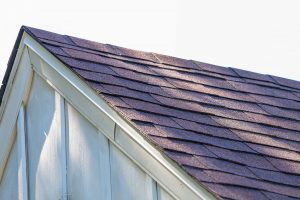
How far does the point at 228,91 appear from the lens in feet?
27.6

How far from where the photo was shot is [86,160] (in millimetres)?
7344

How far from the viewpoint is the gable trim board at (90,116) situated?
632cm

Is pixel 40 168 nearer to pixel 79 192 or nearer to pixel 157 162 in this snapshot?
pixel 79 192

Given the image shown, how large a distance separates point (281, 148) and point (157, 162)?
1.25 m

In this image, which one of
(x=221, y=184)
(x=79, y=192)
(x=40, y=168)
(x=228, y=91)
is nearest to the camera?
(x=221, y=184)

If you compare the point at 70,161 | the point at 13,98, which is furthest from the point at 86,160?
the point at 13,98

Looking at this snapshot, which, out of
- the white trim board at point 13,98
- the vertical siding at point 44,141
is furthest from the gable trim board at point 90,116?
the vertical siding at point 44,141

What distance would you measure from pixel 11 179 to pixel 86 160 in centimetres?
115

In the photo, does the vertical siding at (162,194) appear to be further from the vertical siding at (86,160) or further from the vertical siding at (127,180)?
the vertical siding at (86,160)

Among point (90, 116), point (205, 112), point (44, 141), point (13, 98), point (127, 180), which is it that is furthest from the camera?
point (13, 98)

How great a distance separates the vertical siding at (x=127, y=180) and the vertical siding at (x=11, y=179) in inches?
54.1

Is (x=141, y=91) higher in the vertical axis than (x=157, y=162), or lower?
higher

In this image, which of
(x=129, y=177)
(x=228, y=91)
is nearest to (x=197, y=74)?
(x=228, y=91)

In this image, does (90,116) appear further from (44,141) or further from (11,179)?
(11,179)
